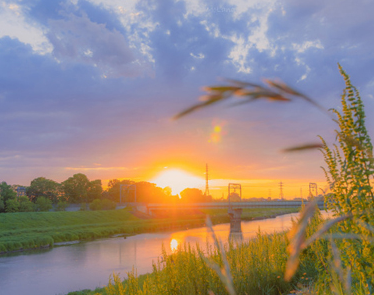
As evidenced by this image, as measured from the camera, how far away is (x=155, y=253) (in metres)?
33.1

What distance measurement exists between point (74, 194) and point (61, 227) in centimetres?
4969

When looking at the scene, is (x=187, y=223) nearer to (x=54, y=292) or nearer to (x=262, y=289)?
(x=54, y=292)

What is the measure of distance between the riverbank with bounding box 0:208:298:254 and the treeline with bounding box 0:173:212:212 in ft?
36.9

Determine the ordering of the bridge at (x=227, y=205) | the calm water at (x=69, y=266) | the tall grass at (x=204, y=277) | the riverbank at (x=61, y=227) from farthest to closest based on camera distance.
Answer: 1. the bridge at (x=227, y=205)
2. the riverbank at (x=61, y=227)
3. the calm water at (x=69, y=266)
4. the tall grass at (x=204, y=277)

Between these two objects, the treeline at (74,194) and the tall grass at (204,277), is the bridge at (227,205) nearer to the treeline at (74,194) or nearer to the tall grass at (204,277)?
the treeline at (74,194)

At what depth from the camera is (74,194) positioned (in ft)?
328

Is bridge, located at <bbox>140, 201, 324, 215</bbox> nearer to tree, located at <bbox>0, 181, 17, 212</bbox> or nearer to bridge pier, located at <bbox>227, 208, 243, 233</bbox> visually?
bridge pier, located at <bbox>227, 208, 243, 233</bbox>

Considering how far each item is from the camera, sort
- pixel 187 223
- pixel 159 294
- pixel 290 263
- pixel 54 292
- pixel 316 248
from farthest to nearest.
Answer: pixel 187 223, pixel 54 292, pixel 316 248, pixel 159 294, pixel 290 263

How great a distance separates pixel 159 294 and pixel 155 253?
26.5m

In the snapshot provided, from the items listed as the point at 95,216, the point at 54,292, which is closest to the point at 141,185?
the point at 95,216

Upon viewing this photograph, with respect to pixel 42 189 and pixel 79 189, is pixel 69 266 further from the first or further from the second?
pixel 79 189

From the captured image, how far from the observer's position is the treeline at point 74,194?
2859 inches

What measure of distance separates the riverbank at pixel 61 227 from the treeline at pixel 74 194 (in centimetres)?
1123

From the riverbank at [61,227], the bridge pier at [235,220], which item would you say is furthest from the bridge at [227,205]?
the riverbank at [61,227]
